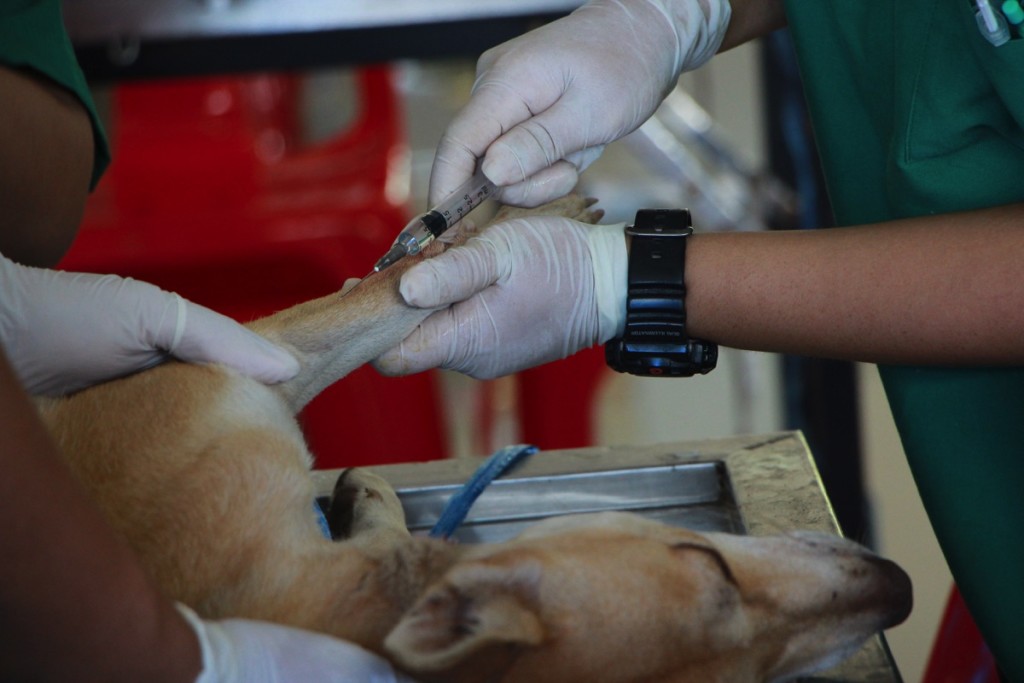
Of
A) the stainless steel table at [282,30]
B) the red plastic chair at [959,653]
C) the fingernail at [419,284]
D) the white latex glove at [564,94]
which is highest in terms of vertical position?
→ the stainless steel table at [282,30]

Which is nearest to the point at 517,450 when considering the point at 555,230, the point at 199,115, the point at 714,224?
the point at 555,230

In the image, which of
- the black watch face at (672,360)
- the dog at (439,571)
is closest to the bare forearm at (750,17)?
the black watch face at (672,360)

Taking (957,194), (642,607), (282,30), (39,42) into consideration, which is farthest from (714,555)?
(282,30)

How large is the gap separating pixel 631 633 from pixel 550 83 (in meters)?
0.66

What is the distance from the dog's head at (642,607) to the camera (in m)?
0.72

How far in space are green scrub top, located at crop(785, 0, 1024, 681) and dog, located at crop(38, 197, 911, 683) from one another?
0.22 m

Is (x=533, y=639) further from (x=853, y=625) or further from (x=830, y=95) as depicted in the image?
(x=830, y=95)

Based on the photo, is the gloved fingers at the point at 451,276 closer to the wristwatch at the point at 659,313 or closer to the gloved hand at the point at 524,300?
the gloved hand at the point at 524,300

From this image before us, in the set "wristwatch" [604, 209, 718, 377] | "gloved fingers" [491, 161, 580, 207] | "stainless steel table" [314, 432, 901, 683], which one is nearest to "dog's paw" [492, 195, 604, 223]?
"gloved fingers" [491, 161, 580, 207]

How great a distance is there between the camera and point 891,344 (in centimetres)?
102

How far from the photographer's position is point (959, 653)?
1349mm

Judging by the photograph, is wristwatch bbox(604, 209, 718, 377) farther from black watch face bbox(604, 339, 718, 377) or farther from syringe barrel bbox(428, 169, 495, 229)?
syringe barrel bbox(428, 169, 495, 229)

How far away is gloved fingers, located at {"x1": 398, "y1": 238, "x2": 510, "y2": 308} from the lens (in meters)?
1.02

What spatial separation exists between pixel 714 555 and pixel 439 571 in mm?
212
